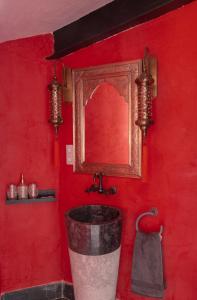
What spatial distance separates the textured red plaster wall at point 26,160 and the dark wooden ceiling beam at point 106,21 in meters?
0.17

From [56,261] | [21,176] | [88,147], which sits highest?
[88,147]

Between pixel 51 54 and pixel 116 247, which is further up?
pixel 51 54

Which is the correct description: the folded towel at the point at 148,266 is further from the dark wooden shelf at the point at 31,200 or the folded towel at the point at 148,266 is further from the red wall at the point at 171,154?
the dark wooden shelf at the point at 31,200

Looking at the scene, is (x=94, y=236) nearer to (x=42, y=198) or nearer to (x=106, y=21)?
(x=42, y=198)

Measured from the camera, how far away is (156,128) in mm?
1920

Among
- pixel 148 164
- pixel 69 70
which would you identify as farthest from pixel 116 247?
pixel 69 70

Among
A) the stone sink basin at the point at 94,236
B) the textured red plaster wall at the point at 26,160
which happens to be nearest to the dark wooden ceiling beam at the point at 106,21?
the textured red plaster wall at the point at 26,160

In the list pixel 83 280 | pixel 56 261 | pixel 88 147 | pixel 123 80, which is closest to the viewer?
pixel 83 280

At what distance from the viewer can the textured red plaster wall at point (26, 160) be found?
2.31 meters

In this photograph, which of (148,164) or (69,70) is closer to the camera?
(148,164)

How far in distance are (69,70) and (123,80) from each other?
51 cm

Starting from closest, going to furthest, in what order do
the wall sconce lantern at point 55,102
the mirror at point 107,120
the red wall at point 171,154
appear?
the red wall at point 171,154 → the mirror at point 107,120 → the wall sconce lantern at point 55,102

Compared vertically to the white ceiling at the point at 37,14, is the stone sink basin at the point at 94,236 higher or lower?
lower

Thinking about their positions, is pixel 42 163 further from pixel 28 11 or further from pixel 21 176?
pixel 28 11
